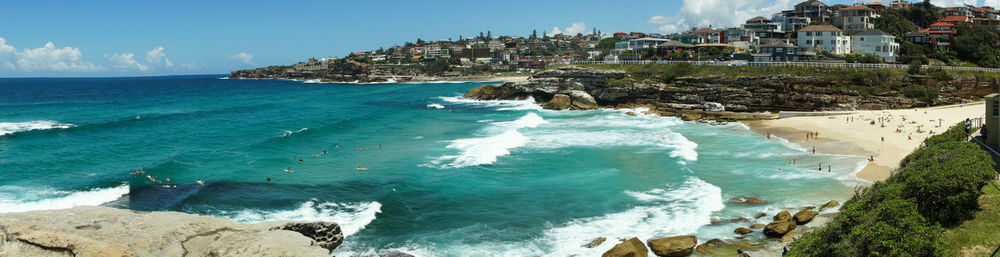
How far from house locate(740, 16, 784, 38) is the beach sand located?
44.9 meters

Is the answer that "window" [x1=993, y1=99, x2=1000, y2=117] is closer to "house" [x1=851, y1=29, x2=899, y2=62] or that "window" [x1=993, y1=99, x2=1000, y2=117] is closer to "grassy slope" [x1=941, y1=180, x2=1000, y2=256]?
"grassy slope" [x1=941, y1=180, x2=1000, y2=256]

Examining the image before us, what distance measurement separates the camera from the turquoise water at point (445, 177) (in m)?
22.2

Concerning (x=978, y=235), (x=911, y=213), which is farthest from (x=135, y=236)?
(x=978, y=235)

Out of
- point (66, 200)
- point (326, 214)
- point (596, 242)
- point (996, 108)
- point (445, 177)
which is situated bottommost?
point (596, 242)

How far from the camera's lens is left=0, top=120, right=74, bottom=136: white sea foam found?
48281 mm

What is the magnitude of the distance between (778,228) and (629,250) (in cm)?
571

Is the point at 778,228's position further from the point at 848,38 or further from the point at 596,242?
the point at 848,38

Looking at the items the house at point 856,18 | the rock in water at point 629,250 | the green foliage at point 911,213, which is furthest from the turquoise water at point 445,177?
the house at point 856,18

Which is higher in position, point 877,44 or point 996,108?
point 877,44

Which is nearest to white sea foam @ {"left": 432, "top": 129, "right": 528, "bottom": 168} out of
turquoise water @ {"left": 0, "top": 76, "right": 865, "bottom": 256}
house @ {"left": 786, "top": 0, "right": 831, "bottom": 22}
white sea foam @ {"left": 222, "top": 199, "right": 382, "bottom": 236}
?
turquoise water @ {"left": 0, "top": 76, "right": 865, "bottom": 256}

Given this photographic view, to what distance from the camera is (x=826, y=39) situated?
256 feet

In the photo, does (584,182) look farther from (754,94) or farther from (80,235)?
(754,94)

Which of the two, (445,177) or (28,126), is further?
(28,126)

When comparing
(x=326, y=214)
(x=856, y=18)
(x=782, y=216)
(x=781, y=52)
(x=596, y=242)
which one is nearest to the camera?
(x=596, y=242)
